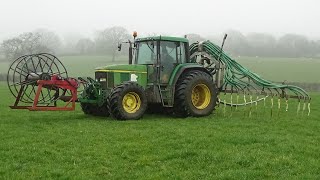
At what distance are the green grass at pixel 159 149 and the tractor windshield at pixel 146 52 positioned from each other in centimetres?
200

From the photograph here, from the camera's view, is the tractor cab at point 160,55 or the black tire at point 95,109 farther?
the black tire at point 95,109

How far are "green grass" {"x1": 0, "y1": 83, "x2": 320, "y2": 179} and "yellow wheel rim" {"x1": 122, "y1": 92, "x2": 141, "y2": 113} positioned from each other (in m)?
0.54

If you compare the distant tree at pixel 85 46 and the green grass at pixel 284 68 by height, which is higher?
the distant tree at pixel 85 46

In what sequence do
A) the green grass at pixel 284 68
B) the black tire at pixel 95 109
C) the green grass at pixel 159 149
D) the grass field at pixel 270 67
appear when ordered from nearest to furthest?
the green grass at pixel 159 149 < the black tire at pixel 95 109 < the green grass at pixel 284 68 < the grass field at pixel 270 67

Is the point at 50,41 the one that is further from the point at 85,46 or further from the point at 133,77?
the point at 133,77

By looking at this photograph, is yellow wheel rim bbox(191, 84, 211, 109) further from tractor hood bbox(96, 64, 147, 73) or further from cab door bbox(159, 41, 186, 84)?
tractor hood bbox(96, 64, 147, 73)

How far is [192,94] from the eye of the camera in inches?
597

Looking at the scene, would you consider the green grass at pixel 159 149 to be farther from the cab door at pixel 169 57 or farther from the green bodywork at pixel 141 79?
the cab door at pixel 169 57

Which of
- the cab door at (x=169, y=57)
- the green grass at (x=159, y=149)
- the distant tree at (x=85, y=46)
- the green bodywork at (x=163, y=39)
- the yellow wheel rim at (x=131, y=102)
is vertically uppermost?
the distant tree at (x=85, y=46)

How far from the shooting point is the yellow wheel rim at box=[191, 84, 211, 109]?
1533 cm

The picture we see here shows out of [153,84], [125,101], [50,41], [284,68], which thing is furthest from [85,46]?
[125,101]

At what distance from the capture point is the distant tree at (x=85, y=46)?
223 ft

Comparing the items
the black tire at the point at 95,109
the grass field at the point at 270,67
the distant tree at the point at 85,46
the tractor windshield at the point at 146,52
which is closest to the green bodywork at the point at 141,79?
the tractor windshield at the point at 146,52

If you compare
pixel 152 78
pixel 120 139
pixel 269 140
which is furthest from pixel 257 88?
pixel 120 139
